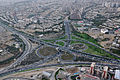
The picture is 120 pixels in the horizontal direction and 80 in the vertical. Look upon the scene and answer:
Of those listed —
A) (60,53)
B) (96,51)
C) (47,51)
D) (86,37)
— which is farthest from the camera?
(86,37)

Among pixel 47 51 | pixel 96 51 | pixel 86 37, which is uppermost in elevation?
pixel 86 37

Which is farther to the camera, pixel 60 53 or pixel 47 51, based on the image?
pixel 47 51

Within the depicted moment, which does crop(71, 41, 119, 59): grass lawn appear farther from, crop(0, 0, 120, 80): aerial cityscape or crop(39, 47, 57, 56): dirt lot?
crop(39, 47, 57, 56): dirt lot

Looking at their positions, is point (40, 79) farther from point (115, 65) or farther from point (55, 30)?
point (55, 30)

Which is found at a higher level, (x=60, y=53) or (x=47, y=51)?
(x=47, y=51)

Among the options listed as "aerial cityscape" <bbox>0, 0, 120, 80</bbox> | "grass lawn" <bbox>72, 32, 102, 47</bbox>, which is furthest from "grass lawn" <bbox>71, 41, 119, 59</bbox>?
"grass lawn" <bbox>72, 32, 102, 47</bbox>

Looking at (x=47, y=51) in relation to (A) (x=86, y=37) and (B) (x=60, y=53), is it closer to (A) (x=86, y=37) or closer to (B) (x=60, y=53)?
(B) (x=60, y=53)

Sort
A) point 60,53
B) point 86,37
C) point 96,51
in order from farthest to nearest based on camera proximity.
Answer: point 86,37 < point 96,51 < point 60,53

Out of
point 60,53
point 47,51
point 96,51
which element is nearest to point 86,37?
point 96,51

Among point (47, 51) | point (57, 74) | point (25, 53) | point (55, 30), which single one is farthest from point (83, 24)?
point (57, 74)

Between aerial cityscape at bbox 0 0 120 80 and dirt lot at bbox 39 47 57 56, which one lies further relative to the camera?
dirt lot at bbox 39 47 57 56

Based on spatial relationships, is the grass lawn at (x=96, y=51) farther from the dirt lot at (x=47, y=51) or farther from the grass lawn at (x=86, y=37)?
the dirt lot at (x=47, y=51)
